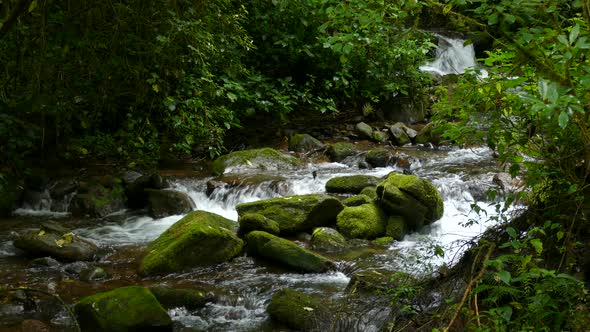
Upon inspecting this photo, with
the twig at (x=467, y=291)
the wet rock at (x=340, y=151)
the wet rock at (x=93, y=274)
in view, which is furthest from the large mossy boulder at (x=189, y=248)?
the wet rock at (x=340, y=151)

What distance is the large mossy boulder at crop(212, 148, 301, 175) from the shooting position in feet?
33.4

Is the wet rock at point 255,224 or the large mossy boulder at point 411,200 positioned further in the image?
the large mossy boulder at point 411,200

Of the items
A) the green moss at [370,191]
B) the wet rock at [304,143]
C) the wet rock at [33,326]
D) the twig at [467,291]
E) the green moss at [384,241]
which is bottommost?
the wet rock at [304,143]

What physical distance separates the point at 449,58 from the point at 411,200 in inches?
441

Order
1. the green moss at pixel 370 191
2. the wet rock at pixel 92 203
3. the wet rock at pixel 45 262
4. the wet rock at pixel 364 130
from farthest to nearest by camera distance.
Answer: the wet rock at pixel 364 130, the wet rock at pixel 92 203, the green moss at pixel 370 191, the wet rock at pixel 45 262

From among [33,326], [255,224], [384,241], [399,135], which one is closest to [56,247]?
[33,326]

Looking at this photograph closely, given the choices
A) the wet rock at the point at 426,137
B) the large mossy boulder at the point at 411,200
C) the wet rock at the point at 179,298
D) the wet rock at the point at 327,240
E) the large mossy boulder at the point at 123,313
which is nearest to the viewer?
the large mossy boulder at the point at 123,313

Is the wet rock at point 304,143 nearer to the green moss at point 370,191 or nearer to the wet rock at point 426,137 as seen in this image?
the wet rock at point 426,137

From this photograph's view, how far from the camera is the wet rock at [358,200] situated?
7.91 metres

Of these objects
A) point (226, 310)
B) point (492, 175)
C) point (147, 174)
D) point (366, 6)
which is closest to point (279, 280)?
point (226, 310)

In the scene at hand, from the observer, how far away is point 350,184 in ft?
28.9

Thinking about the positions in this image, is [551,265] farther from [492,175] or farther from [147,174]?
[147,174]

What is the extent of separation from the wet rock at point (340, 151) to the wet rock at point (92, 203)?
396cm

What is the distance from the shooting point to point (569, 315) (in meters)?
2.83
